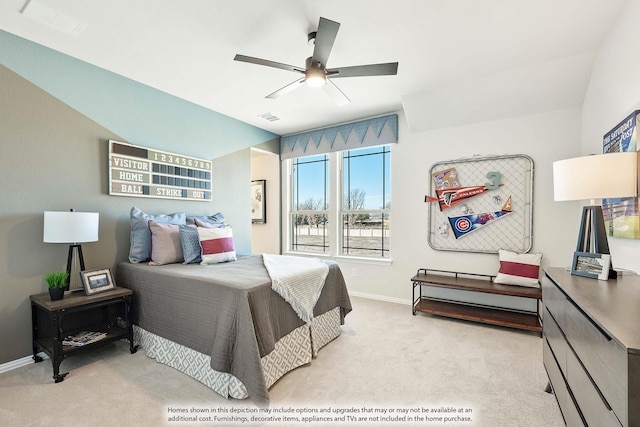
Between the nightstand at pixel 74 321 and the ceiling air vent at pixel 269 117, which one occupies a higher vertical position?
the ceiling air vent at pixel 269 117

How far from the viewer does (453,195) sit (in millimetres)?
3490

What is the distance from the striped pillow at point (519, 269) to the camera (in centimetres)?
A: 298

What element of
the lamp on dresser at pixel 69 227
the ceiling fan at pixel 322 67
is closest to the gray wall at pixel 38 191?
the lamp on dresser at pixel 69 227

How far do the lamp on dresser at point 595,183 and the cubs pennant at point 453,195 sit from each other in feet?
5.26

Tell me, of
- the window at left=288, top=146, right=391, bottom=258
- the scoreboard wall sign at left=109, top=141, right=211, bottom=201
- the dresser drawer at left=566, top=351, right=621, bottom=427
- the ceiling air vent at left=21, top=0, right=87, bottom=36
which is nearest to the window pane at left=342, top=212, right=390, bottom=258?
the window at left=288, top=146, right=391, bottom=258

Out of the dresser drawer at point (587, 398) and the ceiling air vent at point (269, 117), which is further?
the ceiling air vent at point (269, 117)

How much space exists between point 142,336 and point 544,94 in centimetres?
445

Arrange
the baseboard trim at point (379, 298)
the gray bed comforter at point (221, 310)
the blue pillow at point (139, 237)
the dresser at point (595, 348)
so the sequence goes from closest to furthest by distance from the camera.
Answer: the dresser at point (595, 348), the gray bed comforter at point (221, 310), the blue pillow at point (139, 237), the baseboard trim at point (379, 298)

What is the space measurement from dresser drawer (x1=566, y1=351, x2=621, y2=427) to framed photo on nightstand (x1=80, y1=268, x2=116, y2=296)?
3.09 m

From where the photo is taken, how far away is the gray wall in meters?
2.21

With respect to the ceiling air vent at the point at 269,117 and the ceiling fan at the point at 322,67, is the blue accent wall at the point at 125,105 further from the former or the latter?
the ceiling fan at the point at 322,67

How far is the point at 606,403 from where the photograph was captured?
35.5 inches

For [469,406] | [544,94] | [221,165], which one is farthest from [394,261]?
[221,165]

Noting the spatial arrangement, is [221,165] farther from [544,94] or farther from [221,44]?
[544,94]
